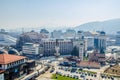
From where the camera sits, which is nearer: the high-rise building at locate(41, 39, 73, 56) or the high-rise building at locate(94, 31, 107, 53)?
the high-rise building at locate(41, 39, 73, 56)

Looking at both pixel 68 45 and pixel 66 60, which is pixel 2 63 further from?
pixel 68 45

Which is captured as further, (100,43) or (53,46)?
(100,43)

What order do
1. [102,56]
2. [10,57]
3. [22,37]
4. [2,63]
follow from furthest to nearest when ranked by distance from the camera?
[22,37], [102,56], [10,57], [2,63]

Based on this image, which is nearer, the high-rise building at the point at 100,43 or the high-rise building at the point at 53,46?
the high-rise building at the point at 53,46

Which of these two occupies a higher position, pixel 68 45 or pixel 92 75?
pixel 68 45

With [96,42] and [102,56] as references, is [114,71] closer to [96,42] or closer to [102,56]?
[102,56]

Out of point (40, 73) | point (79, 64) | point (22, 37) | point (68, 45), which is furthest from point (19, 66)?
point (22, 37)

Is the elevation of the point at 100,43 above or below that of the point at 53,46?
above

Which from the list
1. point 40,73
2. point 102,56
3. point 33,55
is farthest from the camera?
point 33,55

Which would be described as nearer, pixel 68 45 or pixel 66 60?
pixel 66 60

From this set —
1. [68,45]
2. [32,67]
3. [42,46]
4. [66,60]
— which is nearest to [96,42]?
[68,45]
